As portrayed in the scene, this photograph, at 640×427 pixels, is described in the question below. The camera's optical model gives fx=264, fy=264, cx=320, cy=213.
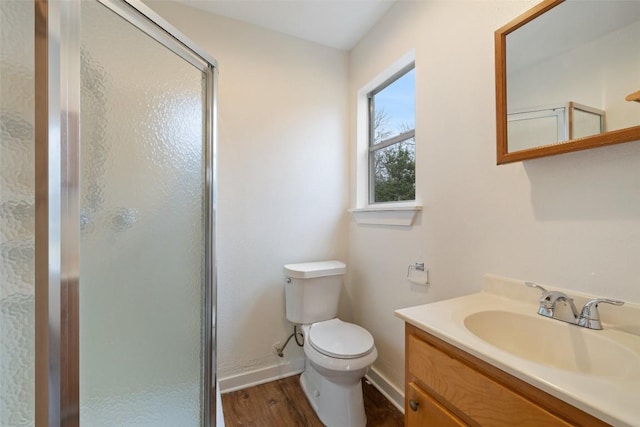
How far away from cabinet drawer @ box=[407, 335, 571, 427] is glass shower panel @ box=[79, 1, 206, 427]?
887 mm

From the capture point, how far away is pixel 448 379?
0.72 m

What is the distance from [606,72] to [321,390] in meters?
1.73

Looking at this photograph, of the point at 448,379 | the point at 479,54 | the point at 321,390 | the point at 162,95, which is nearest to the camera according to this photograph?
the point at 448,379

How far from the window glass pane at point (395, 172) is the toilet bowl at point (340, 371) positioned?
0.88m

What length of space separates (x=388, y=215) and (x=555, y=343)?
931 millimetres

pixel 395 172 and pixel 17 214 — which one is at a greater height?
pixel 395 172

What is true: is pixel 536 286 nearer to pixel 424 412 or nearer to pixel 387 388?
pixel 424 412

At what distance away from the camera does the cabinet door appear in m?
0.72

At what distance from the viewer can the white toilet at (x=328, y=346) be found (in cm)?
130

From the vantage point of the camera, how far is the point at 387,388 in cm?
159

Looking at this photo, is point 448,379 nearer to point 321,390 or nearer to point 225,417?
point 321,390

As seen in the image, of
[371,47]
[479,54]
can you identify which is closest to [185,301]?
[479,54]

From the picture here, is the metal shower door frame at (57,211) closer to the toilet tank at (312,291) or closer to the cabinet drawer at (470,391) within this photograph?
the cabinet drawer at (470,391)

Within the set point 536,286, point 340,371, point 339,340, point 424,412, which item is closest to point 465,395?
→ point 424,412
